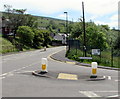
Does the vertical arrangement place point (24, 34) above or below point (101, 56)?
above

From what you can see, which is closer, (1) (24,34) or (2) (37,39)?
(1) (24,34)

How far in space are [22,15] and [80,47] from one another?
38.2 metres

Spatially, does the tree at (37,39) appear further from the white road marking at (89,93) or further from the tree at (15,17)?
the white road marking at (89,93)

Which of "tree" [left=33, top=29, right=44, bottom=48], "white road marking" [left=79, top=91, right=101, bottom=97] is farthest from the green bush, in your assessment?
"white road marking" [left=79, top=91, right=101, bottom=97]

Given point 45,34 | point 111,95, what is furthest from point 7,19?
point 111,95

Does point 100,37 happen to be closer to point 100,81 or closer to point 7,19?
point 100,81

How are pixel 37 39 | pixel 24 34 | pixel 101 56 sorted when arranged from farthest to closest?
pixel 37 39
pixel 24 34
pixel 101 56

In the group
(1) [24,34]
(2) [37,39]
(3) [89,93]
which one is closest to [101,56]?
(3) [89,93]

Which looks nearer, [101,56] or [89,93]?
[89,93]

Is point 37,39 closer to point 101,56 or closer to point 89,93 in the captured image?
point 101,56

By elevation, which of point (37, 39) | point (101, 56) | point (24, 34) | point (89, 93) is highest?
point (24, 34)

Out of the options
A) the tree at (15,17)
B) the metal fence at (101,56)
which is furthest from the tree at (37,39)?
the metal fence at (101,56)

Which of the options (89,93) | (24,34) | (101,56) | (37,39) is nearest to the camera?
(89,93)

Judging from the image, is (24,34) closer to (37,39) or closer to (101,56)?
(37,39)
